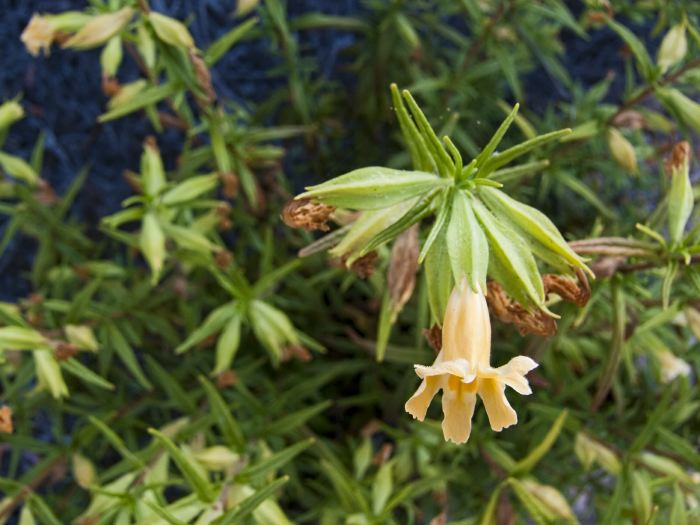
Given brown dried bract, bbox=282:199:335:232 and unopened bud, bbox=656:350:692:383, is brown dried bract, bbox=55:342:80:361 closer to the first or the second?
brown dried bract, bbox=282:199:335:232

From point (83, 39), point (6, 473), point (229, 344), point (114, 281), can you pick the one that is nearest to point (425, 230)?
point (229, 344)

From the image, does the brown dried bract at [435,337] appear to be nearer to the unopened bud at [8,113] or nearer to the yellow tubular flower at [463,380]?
the yellow tubular flower at [463,380]

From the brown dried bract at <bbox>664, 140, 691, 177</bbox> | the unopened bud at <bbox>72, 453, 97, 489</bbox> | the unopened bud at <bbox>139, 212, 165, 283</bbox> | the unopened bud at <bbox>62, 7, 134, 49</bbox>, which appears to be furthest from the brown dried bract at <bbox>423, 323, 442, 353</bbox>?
the unopened bud at <bbox>72, 453, 97, 489</bbox>

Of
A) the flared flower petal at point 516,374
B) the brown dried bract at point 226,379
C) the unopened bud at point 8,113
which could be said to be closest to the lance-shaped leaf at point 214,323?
the brown dried bract at point 226,379

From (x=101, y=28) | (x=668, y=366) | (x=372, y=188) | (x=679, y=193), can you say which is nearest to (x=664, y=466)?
(x=668, y=366)

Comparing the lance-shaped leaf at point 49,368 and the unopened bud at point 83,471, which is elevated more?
the lance-shaped leaf at point 49,368

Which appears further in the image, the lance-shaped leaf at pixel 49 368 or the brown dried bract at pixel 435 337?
the lance-shaped leaf at pixel 49 368

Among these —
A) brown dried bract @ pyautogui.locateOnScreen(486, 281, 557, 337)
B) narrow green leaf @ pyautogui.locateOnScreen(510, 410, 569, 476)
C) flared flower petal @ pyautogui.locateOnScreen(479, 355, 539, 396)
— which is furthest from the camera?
narrow green leaf @ pyautogui.locateOnScreen(510, 410, 569, 476)

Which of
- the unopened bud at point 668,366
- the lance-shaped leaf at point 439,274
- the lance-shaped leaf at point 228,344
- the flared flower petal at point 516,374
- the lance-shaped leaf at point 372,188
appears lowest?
the unopened bud at point 668,366
